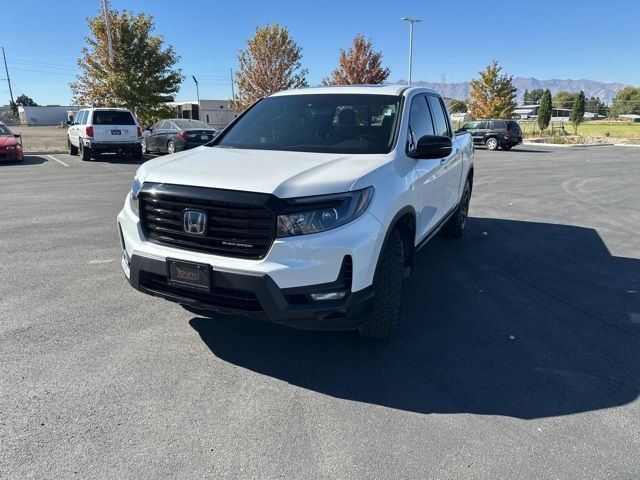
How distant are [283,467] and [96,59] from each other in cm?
2856

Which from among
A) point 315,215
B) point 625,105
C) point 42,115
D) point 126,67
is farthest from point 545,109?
point 625,105

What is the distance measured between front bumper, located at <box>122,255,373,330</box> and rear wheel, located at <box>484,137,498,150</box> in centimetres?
2593

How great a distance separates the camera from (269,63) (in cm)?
3500

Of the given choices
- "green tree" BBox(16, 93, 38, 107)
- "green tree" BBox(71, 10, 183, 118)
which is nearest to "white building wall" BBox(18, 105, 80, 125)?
"green tree" BBox(16, 93, 38, 107)

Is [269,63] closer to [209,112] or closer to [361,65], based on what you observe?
[361,65]

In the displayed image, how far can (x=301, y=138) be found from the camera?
412 cm

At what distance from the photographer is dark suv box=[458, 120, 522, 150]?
25.8 m

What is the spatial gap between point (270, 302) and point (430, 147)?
1.84 m

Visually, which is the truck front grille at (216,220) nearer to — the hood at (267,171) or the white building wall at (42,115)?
the hood at (267,171)

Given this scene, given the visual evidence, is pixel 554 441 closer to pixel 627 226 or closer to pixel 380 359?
pixel 380 359

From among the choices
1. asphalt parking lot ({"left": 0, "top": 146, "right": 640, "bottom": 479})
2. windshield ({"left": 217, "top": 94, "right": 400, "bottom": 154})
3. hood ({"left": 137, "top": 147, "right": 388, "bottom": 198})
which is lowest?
asphalt parking lot ({"left": 0, "top": 146, "right": 640, "bottom": 479})

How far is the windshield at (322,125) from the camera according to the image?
3.93 m

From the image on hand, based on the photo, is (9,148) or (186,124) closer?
(9,148)

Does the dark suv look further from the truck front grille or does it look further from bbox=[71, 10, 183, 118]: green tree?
the truck front grille
